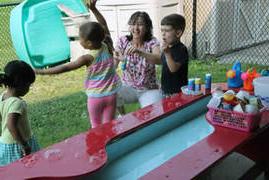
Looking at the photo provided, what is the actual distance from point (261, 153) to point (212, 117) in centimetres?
79

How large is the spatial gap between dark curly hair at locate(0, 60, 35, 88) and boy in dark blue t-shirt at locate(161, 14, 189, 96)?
109 cm

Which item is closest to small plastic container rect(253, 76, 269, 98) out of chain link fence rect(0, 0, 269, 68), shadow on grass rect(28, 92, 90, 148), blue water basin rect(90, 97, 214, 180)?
blue water basin rect(90, 97, 214, 180)

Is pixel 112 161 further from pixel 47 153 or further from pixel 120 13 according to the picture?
pixel 120 13

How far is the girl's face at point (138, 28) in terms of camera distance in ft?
11.7

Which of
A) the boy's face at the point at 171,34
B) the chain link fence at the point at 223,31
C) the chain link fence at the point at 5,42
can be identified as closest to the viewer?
the boy's face at the point at 171,34

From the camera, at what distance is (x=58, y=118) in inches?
181

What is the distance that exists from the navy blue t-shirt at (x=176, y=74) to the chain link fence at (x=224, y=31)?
3891 mm

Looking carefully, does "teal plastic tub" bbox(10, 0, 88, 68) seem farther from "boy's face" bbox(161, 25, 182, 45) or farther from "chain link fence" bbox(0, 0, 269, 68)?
"boy's face" bbox(161, 25, 182, 45)

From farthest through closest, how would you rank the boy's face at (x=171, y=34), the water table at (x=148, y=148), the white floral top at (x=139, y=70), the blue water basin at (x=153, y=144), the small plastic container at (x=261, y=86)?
the white floral top at (x=139, y=70)
the boy's face at (x=171, y=34)
the small plastic container at (x=261, y=86)
the blue water basin at (x=153, y=144)
the water table at (x=148, y=148)

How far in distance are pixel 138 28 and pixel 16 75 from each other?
1.32 metres

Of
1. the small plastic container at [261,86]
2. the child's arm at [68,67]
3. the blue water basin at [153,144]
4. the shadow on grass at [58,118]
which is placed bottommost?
the shadow on grass at [58,118]

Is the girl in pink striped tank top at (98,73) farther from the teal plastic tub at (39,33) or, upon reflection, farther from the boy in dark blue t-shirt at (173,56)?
the teal plastic tub at (39,33)

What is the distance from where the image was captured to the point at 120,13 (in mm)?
7367

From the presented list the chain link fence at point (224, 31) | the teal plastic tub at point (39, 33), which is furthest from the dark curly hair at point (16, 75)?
the chain link fence at point (224, 31)
